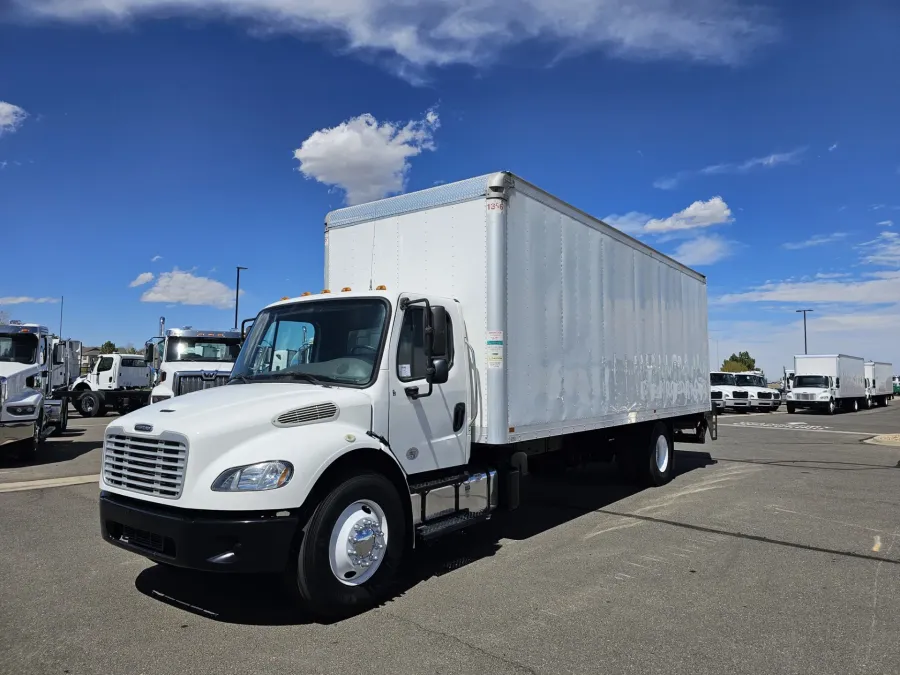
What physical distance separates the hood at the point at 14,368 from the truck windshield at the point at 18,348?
104 mm

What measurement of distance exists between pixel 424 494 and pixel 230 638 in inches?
69.9

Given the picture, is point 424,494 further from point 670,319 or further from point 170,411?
point 670,319

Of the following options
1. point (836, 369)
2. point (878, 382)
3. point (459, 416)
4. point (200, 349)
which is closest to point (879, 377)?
point (878, 382)

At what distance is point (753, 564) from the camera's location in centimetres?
578

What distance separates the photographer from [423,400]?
17.6 ft

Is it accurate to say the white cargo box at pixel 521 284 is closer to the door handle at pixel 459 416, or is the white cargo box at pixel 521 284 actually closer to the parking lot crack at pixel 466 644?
the door handle at pixel 459 416

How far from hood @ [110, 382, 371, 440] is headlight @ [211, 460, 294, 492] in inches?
10.1

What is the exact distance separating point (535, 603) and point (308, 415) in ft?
7.17

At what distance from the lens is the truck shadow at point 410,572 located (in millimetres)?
4605

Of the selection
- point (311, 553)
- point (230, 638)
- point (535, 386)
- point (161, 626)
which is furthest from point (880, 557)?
point (161, 626)

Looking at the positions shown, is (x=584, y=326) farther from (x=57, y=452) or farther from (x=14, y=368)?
(x=57, y=452)

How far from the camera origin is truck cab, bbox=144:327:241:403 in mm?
15914

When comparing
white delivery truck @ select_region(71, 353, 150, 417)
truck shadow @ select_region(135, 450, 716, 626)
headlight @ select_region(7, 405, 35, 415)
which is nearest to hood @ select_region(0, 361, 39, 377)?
headlight @ select_region(7, 405, 35, 415)

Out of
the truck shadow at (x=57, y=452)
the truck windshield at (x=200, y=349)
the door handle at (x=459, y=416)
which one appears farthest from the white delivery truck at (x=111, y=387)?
the door handle at (x=459, y=416)
